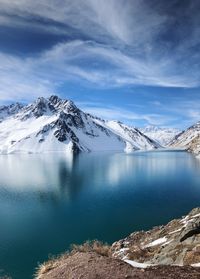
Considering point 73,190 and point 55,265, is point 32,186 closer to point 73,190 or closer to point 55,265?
point 73,190

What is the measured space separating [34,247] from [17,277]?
349 inches

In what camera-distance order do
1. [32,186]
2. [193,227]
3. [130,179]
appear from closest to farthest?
[193,227] → [32,186] → [130,179]

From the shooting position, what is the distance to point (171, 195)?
82.7 meters

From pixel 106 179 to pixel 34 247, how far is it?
234 feet

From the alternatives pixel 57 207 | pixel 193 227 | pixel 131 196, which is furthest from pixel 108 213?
pixel 193 227

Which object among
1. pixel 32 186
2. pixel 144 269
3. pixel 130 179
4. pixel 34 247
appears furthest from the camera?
pixel 130 179

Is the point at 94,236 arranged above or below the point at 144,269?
below

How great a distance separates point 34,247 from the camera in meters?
45.2

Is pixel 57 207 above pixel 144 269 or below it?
below

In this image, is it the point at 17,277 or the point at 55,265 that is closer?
the point at 55,265

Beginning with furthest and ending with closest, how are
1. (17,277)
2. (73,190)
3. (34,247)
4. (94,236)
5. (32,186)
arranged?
(32,186) < (73,190) < (94,236) < (34,247) < (17,277)

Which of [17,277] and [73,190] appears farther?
[73,190]

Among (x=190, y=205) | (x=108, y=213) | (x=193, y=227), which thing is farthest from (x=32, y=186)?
(x=193, y=227)

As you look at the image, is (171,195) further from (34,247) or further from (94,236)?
(34,247)
